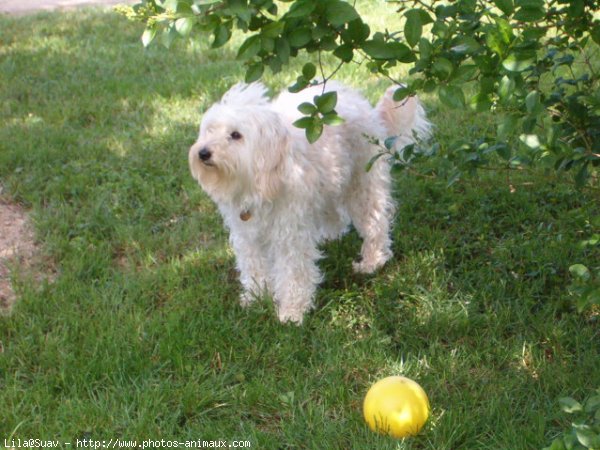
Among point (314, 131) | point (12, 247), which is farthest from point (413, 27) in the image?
point (12, 247)

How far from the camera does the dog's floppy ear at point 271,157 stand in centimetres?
349

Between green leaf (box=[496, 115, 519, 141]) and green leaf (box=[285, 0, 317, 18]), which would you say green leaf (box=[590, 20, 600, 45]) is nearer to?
green leaf (box=[496, 115, 519, 141])

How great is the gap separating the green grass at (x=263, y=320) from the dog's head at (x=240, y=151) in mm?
648

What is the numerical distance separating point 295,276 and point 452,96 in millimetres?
1929

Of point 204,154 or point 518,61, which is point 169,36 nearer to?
point 518,61

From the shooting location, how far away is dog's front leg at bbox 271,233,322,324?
3.79m

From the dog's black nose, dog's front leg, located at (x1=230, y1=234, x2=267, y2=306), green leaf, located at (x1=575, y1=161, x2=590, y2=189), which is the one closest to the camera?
green leaf, located at (x1=575, y1=161, x2=590, y2=189)

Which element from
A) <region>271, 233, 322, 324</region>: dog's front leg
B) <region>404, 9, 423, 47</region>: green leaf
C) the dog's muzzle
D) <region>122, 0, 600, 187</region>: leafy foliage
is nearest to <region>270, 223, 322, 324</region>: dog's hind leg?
<region>271, 233, 322, 324</region>: dog's front leg

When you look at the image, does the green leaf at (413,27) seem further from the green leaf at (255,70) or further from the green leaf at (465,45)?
the green leaf at (255,70)

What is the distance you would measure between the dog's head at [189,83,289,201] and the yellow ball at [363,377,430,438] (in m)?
1.18

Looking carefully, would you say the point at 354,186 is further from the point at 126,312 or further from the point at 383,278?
the point at 126,312

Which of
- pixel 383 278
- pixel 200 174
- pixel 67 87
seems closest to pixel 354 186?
pixel 383 278

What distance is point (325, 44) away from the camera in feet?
6.73

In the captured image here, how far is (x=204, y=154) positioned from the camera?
3451mm
